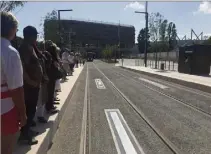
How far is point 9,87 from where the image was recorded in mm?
3070

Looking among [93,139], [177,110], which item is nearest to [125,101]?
[177,110]

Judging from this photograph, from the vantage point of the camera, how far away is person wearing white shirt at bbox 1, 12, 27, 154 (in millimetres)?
3053

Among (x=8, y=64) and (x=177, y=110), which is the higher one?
(x=8, y=64)

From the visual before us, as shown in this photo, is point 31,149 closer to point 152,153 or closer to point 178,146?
point 152,153

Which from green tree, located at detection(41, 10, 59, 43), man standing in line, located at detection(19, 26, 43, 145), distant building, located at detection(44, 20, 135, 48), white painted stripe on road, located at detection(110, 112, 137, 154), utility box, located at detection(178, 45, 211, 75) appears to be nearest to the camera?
man standing in line, located at detection(19, 26, 43, 145)

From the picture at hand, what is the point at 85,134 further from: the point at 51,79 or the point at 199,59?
the point at 199,59

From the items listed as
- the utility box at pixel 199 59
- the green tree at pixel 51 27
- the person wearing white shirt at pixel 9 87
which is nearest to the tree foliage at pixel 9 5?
the person wearing white shirt at pixel 9 87

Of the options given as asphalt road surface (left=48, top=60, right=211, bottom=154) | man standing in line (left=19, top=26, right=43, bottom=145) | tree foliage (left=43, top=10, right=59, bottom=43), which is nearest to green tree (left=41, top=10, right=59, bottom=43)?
tree foliage (left=43, top=10, right=59, bottom=43)

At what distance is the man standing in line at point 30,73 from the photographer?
201 inches

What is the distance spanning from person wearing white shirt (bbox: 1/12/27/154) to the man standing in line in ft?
6.20

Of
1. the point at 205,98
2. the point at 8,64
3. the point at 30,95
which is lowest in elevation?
the point at 205,98

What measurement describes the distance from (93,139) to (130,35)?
161 meters

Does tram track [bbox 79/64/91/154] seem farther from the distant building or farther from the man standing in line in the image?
the distant building

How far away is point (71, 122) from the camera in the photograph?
874 cm
